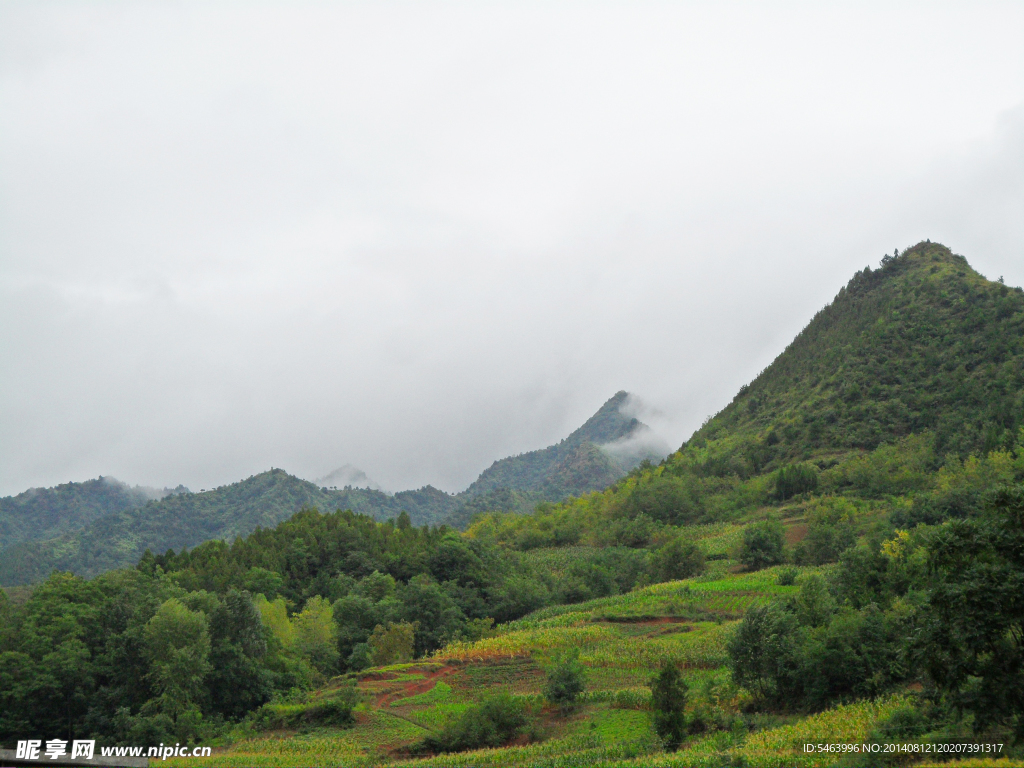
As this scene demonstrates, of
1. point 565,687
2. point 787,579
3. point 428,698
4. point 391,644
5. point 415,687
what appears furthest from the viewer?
point 787,579

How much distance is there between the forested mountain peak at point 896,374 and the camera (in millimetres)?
83000

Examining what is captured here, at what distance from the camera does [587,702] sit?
31078 millimetres

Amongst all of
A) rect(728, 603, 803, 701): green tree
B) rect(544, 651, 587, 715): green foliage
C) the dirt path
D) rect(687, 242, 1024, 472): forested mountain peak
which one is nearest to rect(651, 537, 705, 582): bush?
the dirt path

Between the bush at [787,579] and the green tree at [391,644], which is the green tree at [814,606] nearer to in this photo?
the bush at [787,579]

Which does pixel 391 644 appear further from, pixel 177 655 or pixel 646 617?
pixel 646 617

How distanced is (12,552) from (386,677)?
161m

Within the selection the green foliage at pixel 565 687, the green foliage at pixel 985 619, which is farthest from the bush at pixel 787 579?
the green foliage at pixel 985 619

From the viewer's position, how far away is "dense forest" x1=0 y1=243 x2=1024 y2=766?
18.5 metres

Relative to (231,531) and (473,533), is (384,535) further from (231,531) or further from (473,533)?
(231,531)

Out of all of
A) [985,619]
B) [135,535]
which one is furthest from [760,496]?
[135,535]

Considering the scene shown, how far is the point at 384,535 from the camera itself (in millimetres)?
73938

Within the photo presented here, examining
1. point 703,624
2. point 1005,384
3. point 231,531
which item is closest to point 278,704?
point 703,624

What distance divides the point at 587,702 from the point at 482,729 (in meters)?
6.18

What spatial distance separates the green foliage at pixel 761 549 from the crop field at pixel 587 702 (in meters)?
5.56
